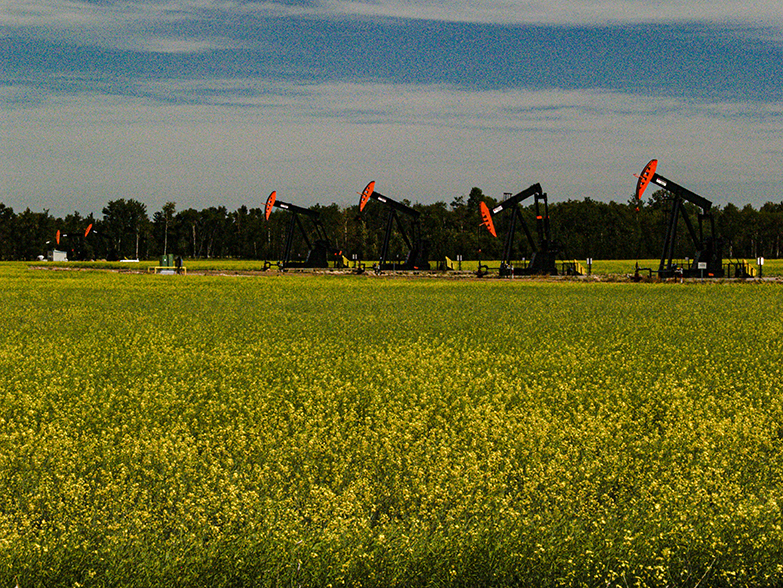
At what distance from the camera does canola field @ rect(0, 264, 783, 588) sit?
6.86 meters

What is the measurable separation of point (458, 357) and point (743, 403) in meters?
7.20

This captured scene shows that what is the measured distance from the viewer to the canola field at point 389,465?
6.86 metres

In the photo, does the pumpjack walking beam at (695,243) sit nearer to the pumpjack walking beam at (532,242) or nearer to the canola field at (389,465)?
the pumpjack walking beam at (532,242)

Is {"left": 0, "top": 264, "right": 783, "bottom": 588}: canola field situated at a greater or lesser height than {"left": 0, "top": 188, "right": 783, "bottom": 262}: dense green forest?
lesser

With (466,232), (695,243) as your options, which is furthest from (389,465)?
(466,232)

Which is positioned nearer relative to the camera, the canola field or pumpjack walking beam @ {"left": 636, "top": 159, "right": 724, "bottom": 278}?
the canola field

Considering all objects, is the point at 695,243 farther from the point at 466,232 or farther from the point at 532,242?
the point at 466,232

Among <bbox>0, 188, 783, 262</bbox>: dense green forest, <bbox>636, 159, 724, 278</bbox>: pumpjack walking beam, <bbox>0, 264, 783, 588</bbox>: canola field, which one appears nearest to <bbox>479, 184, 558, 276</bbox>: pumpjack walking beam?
<bbox>636, 159, 724, 278</bbox>: pumpjack walking beam

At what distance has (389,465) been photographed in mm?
9641

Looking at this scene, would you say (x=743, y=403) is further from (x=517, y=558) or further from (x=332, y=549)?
(x=332, y=549)

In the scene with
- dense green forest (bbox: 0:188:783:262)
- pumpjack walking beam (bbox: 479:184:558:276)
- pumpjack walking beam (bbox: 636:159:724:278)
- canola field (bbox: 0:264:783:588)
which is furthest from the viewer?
dense green forest (bbox: 0:188:783:262)

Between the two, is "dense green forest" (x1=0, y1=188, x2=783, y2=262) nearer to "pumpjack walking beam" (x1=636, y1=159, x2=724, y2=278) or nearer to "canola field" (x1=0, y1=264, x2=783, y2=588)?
"pumpjack walking beam" (x1=636, y1=159, x2=724, y2=278)

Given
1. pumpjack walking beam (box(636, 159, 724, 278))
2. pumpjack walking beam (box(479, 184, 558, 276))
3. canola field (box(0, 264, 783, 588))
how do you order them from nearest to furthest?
canola field (box(0, 264, 783, 588)) < pumpjack walking beam (box(636, 159, 724, 278)) < pumpjack walking beam (box(479, 184, 558, 276))

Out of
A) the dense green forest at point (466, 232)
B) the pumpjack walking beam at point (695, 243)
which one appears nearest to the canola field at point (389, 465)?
the pumpjack walking beam at point (695, 243)
